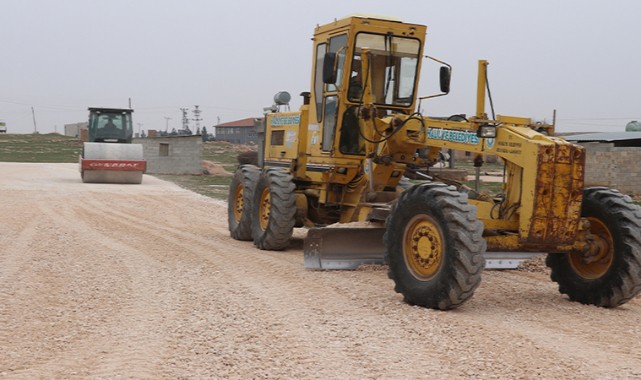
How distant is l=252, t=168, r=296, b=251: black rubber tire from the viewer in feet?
37.6

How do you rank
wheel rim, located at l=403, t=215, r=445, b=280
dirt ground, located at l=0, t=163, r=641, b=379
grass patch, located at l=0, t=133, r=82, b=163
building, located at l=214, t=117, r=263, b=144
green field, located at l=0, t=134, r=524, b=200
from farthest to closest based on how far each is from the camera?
building, located at l=214, t=117, r=263, b=144, grass patch, located at l=0, t=133, r=82, b=163, green field, located at l=0, t=134, r=524, b=200, wheel rim, located at l=403, t=215, r=445, b=280, dirt ground, located at l=0, t=163, r=641, b=379

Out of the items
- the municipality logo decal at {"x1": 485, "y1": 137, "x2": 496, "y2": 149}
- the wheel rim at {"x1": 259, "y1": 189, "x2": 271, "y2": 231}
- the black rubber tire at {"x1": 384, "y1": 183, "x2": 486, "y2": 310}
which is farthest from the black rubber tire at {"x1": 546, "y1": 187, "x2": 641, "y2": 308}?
the wheel rim at {"x1": 259, "y1": 189, "x2": 271, "y2": 231}

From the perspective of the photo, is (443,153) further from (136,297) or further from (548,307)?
(136,297)

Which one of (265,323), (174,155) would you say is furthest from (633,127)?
(265,323)

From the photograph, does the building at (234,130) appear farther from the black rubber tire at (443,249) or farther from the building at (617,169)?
the black rubber tire at (443,249)

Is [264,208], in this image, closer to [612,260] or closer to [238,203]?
[238,203]

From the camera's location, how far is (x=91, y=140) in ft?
101

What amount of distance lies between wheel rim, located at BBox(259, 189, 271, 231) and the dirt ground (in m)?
0.91

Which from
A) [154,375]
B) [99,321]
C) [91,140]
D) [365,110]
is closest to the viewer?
[154,375]

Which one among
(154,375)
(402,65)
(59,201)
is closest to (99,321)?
(154,375)

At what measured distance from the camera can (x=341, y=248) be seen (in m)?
9.88

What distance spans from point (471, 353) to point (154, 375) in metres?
2.24

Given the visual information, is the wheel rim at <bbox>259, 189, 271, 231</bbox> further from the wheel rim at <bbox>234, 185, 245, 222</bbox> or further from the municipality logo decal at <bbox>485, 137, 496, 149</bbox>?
the municipality logo decal at <bbox>485, 137, 496, 149</bbox>

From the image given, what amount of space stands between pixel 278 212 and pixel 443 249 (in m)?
4.55
